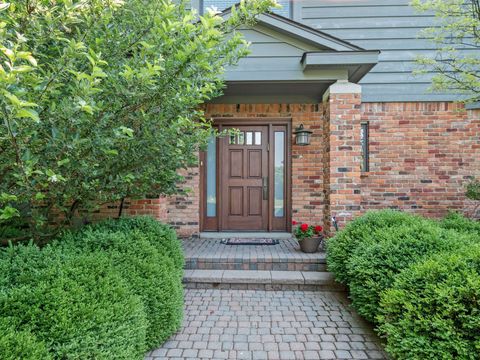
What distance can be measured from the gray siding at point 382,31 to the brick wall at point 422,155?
1.05ft

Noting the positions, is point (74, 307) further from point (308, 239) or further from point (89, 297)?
point (308, 239)

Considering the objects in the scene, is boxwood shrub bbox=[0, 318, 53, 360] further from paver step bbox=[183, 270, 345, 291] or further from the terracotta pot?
the terracotta pot

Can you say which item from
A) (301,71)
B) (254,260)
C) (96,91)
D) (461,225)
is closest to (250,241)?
(254,260)

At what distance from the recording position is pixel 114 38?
7.48ft

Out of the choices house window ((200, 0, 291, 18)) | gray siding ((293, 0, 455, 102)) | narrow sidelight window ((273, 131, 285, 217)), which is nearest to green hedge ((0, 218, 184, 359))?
narrow sidelight window ((273, 131, 285, 217))

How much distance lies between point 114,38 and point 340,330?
312cm

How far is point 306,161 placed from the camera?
514cm

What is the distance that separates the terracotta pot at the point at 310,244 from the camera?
3988 millimetres

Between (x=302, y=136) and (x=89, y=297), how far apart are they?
399cm

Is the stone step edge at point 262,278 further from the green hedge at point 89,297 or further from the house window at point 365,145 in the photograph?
the house window at point 365,145

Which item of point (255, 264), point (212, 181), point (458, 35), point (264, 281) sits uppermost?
point (458, 35)

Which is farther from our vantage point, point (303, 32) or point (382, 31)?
A: point (382, 31)

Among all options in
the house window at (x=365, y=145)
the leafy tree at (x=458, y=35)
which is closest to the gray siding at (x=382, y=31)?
the leafy tree at (x=458, y=35)

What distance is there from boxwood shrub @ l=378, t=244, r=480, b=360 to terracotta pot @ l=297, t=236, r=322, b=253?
1.78m
